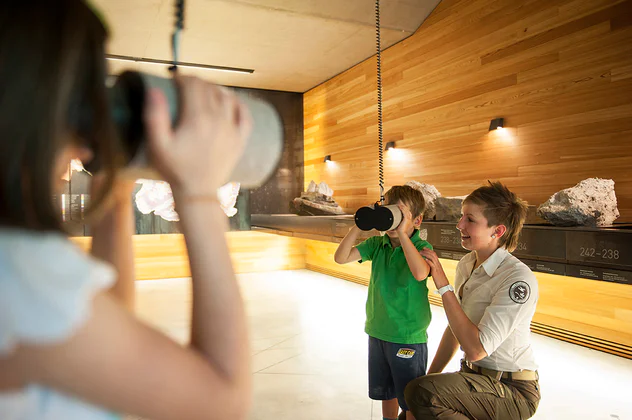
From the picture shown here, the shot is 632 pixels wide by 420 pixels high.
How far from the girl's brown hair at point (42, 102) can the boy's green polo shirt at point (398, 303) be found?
1.76 m

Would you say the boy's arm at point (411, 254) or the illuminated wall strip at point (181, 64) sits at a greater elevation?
the illuminated wall strip at point (181, 64)

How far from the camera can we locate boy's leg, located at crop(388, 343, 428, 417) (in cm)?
200

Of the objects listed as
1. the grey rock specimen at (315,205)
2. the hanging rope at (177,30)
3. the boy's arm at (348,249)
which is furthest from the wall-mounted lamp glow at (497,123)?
the hanging rope at (177,30)

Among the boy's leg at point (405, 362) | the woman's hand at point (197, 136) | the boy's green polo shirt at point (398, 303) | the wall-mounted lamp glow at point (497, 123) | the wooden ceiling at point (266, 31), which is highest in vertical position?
the wooden ceiling at point (266, 31)

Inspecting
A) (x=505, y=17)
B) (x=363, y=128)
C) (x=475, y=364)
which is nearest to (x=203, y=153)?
(x=475, y=364)

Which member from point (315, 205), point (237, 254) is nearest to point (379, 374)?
point (315, 205)

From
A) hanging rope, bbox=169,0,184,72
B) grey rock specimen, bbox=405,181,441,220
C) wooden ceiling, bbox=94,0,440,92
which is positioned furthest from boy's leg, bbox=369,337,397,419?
wooden ceiling, bbox=94,0,440,92

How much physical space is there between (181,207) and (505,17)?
4.69 m

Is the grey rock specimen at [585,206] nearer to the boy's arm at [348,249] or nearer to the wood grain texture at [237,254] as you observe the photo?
the boy's arm at [348,249]

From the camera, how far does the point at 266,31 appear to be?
587cm

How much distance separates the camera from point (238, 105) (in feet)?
1.50

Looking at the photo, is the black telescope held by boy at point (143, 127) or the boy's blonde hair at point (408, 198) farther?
the boy's blonde hair at point (408, 198)

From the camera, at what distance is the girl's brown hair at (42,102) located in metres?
0.34

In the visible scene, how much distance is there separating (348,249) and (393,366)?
58 centimetres
